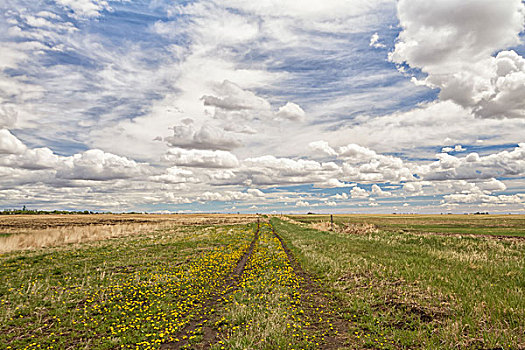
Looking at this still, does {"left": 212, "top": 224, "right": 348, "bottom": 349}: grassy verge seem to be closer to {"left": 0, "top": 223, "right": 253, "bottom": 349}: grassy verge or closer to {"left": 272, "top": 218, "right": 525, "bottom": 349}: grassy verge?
{"left": 272, "top": 218, "right": 525, "bottom": 349}: grassy verge

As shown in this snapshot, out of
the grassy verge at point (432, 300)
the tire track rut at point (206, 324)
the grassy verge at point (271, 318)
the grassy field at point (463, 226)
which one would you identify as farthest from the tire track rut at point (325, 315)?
the grassy field at point (463, 226)

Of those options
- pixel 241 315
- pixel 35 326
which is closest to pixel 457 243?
pixel 241 315

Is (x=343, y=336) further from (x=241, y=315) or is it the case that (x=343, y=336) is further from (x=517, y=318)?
(x=517, y=318)

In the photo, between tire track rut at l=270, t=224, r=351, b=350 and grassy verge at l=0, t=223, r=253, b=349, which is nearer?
tire track rut at l=270, t=224, r=351, b=350

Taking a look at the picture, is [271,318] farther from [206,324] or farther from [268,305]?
[206,324]

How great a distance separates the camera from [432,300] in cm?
1064

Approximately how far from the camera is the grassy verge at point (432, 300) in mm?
8102

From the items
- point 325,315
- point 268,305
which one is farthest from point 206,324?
point 325,315

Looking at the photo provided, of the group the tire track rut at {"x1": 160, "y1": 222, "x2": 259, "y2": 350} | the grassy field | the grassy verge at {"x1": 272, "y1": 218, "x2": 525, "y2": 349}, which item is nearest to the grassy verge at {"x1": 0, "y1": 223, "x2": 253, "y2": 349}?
the tire track rut at {"x1": 160, "y1": 222, "x2": 259, "y2": 350}

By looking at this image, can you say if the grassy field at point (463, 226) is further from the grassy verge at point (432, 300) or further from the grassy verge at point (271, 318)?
the grassy verge at point (271, 318)

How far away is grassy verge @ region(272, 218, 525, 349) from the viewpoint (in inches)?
319

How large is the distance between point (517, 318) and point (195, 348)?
9.48 m

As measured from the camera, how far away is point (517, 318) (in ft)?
27.4

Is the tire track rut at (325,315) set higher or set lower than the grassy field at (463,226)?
higher
